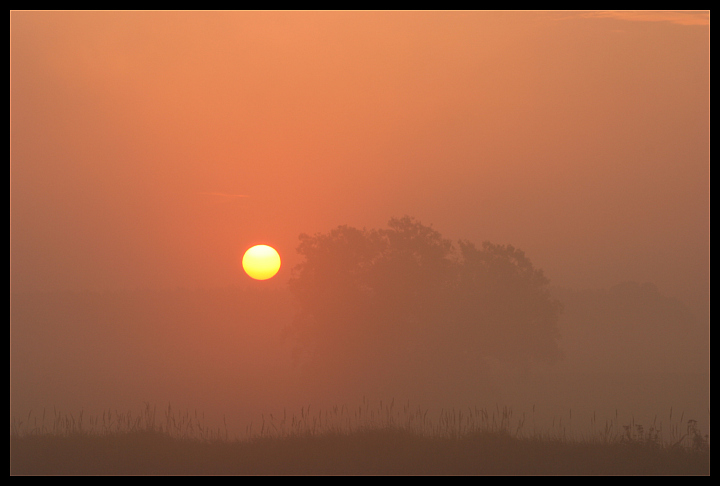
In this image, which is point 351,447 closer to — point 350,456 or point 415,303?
point 350,456

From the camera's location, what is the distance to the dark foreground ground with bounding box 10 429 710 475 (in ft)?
44.6

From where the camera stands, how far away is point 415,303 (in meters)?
32.5

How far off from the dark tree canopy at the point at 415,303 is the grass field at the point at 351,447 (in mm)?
15660

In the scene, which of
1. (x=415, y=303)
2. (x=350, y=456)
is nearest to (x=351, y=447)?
(x=350, y=456)

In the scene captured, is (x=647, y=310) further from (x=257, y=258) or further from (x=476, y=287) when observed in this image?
(x=257, y=258)

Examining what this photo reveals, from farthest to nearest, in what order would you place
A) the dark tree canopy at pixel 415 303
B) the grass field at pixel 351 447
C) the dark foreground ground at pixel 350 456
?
the dark tree canopy at pixel 415 303 < the grass field at pixel 351 447 < the dark foreground ground at pixel 350 456

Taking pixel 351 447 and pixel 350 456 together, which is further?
pixel 351 447

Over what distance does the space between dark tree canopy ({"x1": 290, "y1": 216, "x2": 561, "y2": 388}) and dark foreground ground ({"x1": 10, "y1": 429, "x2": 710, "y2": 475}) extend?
16.5 metres

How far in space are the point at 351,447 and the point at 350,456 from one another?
435 millimetres

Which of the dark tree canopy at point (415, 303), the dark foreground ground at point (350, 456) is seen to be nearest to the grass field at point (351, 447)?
the dark foreground ground at point (350, 456)

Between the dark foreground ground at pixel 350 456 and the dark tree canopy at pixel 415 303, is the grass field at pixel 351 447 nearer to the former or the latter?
the dark foreground ground at pixel 350 456

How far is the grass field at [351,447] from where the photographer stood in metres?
13.7

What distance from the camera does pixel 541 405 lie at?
96.9ft
